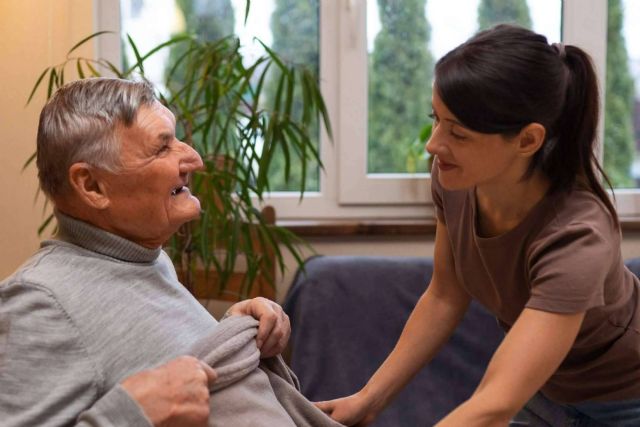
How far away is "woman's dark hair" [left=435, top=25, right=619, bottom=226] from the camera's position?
1.33 metres

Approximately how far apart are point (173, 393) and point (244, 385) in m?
0.19

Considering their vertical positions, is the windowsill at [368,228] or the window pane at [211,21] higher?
the window pane at [211,21]

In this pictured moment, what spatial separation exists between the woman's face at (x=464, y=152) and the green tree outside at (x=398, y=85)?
6.24 ft

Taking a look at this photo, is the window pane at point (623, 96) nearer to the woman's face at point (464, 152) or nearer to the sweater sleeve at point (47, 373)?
the woman's face at point (464, 152)

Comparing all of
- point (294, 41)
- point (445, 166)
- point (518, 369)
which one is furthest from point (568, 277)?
point (294, 41)

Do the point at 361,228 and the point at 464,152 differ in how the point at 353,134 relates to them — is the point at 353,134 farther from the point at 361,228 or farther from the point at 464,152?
the point at 464,152

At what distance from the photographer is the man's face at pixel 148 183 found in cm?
136

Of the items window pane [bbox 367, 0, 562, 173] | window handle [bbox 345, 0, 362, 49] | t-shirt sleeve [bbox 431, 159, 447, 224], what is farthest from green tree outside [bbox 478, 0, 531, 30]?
t-shirt sleeve [bbox 431, 159, 447, 224]

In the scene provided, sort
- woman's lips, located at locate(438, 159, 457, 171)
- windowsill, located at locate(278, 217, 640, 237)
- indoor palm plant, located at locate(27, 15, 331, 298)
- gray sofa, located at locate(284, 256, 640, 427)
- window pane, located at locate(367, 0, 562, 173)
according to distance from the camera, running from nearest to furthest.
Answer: woman's lips, located at locate(438, 159, 457, 171), indoor palm plant, located at locate(27, 15, 331, 298), gray sofa, located at locate(284, 256, 640, 427), windowsill, located at locate(278, 217, 640, 237), window pane, located at locate(367, 0, 562, 173)

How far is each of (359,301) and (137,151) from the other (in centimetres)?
172

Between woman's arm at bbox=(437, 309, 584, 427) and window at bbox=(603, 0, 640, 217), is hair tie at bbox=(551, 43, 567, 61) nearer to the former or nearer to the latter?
woman's arm at bbox=(437, 309, 584, 427)

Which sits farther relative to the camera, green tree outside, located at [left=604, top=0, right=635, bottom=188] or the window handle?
Result: green tree outside, located at [left=604, top=0, right=635, bottom=188]

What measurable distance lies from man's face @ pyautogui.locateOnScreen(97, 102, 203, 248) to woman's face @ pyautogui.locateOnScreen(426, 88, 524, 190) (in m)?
0.39

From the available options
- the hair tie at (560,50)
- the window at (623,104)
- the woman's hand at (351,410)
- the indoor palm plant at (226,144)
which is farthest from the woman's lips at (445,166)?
the window at (623,104)
